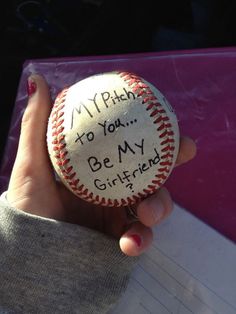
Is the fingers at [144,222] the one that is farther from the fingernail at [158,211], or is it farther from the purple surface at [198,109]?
the purple surface at [198,109]

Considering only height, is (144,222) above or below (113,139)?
below

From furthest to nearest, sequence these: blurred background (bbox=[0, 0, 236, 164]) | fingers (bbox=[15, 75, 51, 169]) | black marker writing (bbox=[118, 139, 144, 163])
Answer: blurred background (bbox=[0, 0, 236, 164]) < fingers (bbox=[15, 75, 51, 169]) < black marker writing (bbox=[118, 139, 144, 163])

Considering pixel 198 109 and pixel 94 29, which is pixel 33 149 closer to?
pixel 198 109

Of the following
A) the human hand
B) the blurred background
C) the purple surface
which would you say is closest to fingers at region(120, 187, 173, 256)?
the human hand

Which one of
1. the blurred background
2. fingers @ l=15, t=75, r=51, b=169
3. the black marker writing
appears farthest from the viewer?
the blurred background

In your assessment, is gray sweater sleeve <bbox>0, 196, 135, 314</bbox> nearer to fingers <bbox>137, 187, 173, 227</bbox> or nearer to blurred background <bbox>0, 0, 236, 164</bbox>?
fingers <bbox>137, 187, 173, 227</bbox>

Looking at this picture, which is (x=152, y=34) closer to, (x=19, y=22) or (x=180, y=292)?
(x=19, y=22)

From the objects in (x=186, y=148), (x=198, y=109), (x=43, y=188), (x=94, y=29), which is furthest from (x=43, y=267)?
(x=94, y=29)
